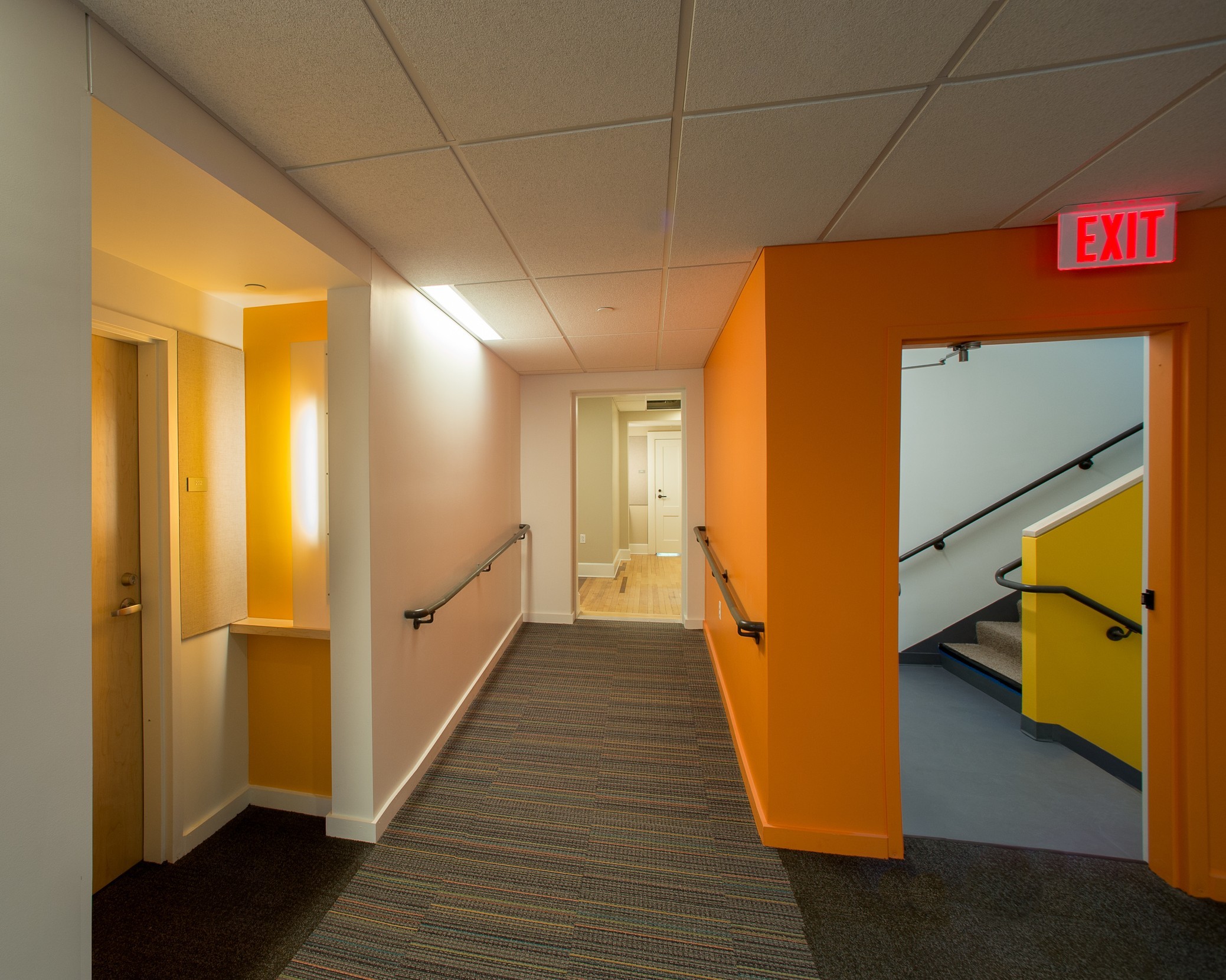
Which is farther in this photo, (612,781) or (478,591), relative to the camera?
(478,591)

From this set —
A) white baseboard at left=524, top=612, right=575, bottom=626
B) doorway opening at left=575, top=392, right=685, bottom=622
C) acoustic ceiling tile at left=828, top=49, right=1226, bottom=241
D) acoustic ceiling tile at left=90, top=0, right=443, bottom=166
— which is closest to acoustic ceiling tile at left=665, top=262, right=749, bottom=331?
acoustic ceiling tile at left=828, top=49, right=1226, bottom=241

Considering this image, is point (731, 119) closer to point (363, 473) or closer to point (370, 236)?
point (370, 236)

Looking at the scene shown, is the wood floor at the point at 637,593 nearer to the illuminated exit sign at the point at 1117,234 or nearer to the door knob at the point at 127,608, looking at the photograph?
the door knob at the point at 127,608

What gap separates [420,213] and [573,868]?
2626mm

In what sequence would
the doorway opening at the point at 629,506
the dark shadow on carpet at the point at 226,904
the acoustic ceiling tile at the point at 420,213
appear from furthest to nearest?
the doorway opening at the point at 629,506 → the dark shadow on carpet at the point at 226,904 → the acoustic ceiling tile at the point at 420,213

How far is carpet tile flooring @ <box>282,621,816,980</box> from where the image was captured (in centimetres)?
144

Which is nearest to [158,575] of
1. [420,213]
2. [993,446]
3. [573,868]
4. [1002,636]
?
[420,213]

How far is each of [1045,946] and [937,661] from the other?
2.60 meters

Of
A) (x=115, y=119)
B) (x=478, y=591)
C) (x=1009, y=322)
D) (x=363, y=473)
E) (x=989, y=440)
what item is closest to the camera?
(x=115, y=119)

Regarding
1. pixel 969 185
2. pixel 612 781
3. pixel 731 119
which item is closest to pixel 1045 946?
pixel 612 781

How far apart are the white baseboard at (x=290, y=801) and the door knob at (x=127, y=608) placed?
3.58 feet

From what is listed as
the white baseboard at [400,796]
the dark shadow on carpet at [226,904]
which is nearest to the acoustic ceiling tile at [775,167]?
the white baseboard at [400,796]

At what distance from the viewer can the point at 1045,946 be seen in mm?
1457

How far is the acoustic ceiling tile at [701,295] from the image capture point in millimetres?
2131
